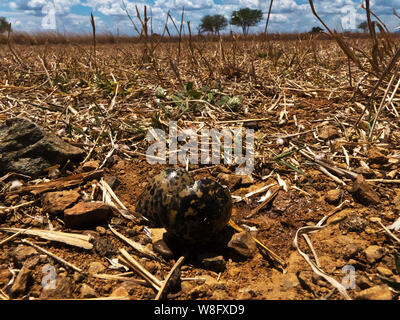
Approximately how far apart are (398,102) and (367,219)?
2.07 m

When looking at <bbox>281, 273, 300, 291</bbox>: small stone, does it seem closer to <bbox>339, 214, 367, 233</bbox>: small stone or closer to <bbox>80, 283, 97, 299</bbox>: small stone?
<bbox>339, 214, 367, 233</bbox>: small stone

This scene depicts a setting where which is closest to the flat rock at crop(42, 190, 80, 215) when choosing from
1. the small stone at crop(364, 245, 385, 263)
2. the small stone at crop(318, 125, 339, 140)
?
the small stone at crop(364, 245, 385, 263)

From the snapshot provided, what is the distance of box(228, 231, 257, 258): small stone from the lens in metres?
1.84

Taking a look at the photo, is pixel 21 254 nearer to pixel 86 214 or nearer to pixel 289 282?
pixel 86 214

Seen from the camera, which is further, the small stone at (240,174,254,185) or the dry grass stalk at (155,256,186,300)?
the small stone at (240,174,254,185)

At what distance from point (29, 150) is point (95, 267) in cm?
129

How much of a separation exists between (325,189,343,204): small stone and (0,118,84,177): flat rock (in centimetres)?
200

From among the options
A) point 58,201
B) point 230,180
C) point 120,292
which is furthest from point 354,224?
point 58,201

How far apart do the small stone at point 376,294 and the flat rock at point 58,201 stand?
1778 mm

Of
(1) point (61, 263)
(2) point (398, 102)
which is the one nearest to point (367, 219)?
(1) point (61, 263)

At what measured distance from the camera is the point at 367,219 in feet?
6.33

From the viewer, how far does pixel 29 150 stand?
2.49m
